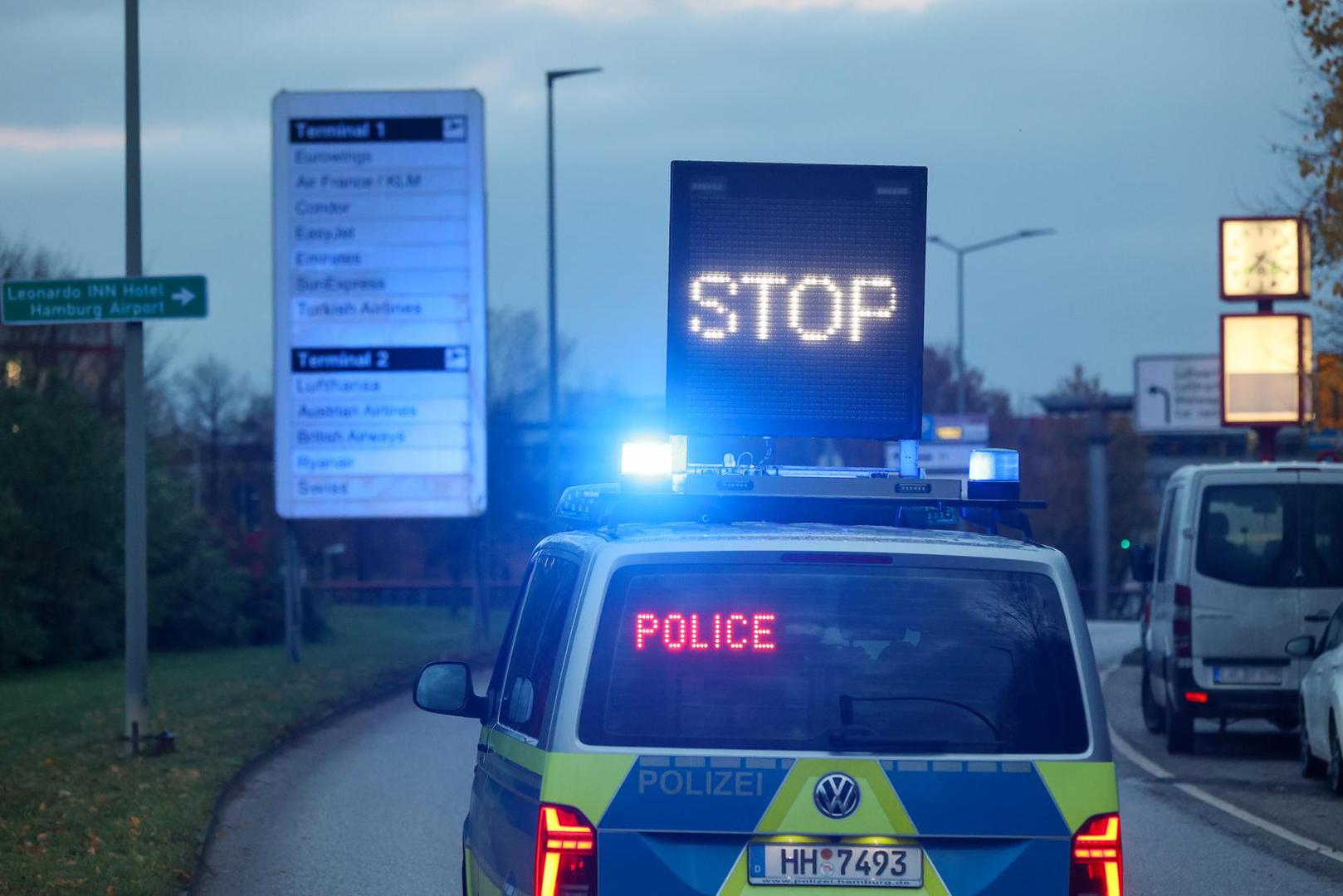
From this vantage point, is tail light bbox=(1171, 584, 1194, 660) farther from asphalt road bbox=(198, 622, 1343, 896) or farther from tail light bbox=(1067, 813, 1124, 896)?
tail light bbox=(1067, 813, 1124, 896)

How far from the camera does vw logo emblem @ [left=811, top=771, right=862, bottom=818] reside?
16.1ft

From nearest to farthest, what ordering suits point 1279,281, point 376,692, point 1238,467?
point 1238,467 → point 376,692 → point 1279,281

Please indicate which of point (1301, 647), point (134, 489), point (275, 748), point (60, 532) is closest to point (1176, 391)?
point (60, 532)

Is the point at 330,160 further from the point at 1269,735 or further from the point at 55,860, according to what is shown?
the point at 55,860

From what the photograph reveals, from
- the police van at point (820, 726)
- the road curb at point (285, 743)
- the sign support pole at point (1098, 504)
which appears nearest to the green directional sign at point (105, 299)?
the road curb at point (285, 743)

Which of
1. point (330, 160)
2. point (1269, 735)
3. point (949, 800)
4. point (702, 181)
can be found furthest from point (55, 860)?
point (330, 160)

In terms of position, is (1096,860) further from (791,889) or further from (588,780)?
(588,780)

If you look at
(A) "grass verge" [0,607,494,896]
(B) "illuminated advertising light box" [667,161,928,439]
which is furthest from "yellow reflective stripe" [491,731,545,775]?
(A) "grass verge" [0,607,494,896]

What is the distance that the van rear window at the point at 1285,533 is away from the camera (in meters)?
17.2

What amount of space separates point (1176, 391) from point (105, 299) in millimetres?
53738

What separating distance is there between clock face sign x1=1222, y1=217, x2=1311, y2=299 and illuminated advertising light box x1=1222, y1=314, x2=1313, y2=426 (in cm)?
77

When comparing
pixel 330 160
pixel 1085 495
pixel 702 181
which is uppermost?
pixel 330 160

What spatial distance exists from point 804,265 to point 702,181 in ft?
1.69

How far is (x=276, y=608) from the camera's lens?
35.1 metres
